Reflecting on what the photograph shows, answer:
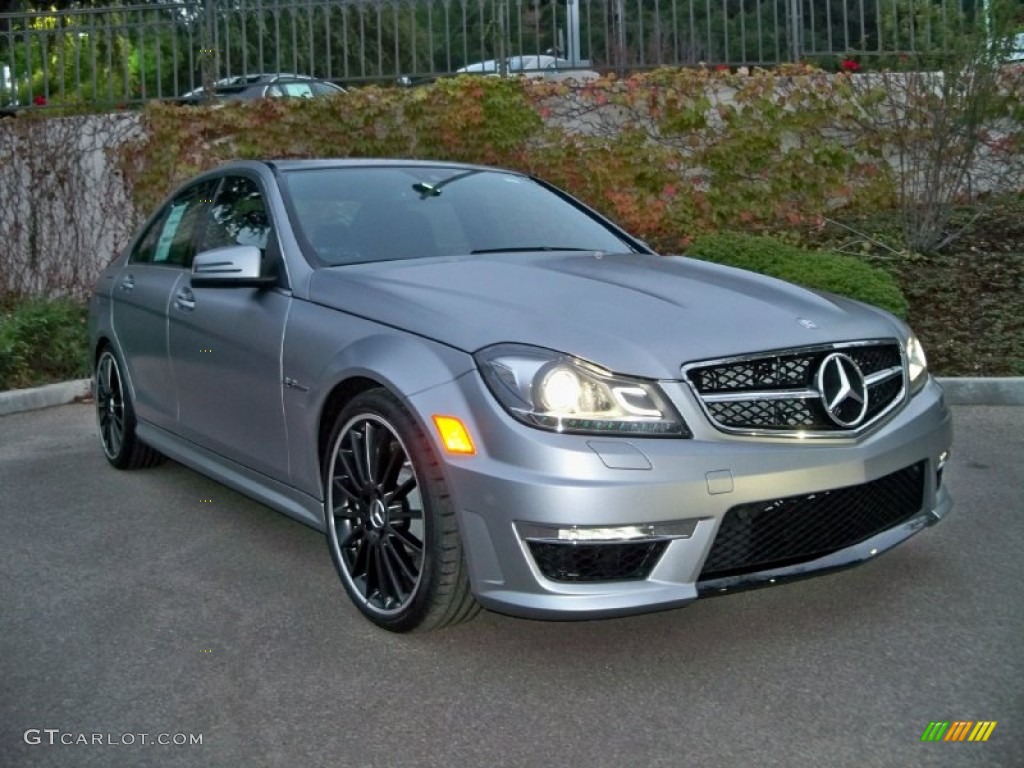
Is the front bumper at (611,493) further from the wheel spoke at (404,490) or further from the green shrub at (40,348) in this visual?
the green shrub at (40,348)

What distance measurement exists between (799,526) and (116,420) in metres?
3.95

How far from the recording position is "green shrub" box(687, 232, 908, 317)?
812cm

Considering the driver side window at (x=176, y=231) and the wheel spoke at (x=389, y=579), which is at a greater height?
the driver side window at (x=176, y=231)

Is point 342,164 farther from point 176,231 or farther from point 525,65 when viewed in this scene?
point 525,65

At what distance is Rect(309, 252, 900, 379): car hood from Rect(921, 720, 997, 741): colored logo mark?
1159 millimetres

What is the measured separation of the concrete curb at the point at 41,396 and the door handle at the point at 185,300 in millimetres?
3523

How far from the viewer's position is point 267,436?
15.5 ft

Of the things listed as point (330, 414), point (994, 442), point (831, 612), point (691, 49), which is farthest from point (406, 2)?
point (831, 612)

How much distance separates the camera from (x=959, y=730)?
326 centimetres

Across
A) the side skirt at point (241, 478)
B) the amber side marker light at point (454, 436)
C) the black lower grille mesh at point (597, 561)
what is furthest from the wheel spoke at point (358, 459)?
the black lower grille mesh at point (597, 561)

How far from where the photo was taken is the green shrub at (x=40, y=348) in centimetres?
902

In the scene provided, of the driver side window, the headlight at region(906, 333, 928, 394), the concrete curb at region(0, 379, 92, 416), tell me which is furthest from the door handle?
the concrete curb at region(0, 379, 92, 416)

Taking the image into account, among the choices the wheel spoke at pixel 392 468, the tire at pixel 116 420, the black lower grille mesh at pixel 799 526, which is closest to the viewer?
the black lower grille mesh at pixel 799 526

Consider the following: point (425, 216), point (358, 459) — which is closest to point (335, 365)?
point (358, 459)
